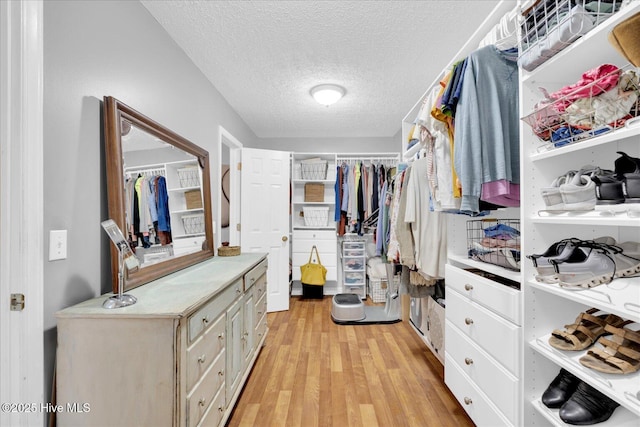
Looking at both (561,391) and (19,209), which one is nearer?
(19,209)

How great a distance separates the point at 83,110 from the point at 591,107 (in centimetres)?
196

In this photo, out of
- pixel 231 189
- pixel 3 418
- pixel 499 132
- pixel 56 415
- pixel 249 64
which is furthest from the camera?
pixel 231 189

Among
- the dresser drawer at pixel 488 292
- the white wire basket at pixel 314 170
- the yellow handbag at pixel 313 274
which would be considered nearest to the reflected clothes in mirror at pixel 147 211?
the dresser drawer at pixel 488 292

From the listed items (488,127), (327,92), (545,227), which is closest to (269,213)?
(327,92)

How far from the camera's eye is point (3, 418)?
0.90m

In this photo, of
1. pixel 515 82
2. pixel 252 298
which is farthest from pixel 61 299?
pixel 515 82

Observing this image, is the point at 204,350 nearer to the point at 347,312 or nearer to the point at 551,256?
the point at 551,256

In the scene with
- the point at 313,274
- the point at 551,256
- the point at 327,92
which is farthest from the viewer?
the point at 313,274

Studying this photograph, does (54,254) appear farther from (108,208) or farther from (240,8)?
(240,8)

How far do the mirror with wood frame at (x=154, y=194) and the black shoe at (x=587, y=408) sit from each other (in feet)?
6.05

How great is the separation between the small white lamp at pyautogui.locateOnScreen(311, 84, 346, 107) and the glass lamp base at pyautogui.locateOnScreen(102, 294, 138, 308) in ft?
7.57

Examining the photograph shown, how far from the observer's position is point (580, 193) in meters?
0.90

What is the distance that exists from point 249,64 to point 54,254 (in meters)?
1.90

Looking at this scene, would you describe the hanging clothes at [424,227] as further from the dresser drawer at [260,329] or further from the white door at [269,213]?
the white door at [269,213]
